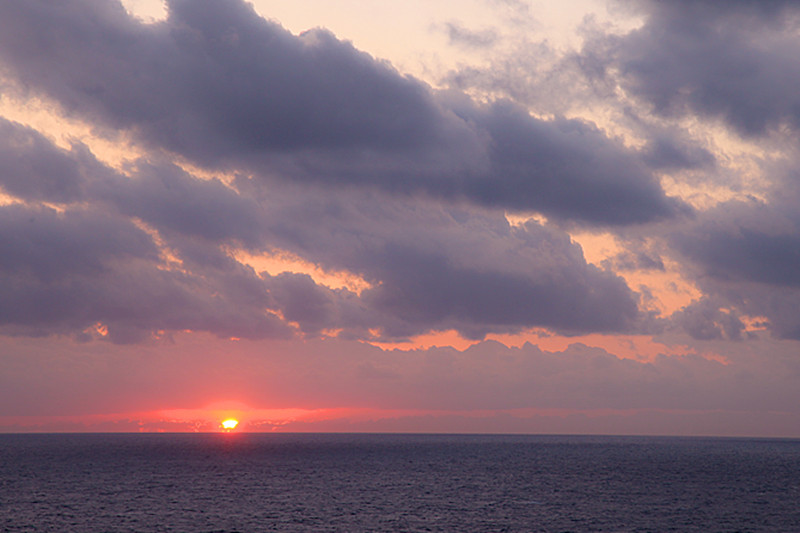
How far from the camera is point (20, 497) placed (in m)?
114

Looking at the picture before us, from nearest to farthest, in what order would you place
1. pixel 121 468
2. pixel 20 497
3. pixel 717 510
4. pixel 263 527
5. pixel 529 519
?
pixel 263 527
pixel 529 519
pixel 717 510
pixel 20 497
pixel 121 468

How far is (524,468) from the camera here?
195000 mm

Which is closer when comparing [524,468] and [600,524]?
[600,524]

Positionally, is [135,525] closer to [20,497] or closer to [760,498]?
[20,497]

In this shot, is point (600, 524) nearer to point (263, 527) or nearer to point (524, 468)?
point (263, 527)

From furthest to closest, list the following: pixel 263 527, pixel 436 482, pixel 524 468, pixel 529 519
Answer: pixel 524 468 → pixel 436 482 → pixel 529 519 → pixel 263 527

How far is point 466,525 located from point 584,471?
347 feet

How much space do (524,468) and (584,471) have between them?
1827 centimetres

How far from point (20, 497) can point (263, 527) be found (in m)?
54.8

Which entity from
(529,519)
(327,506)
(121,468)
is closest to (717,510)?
(529,519)

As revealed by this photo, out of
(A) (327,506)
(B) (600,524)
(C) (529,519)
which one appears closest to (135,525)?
(A) (327,506)

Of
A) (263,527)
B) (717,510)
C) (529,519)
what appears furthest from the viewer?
(717,510)

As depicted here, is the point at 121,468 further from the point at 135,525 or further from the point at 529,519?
the point at 529,519

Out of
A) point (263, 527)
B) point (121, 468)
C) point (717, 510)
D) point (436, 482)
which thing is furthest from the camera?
point (121, 468)
